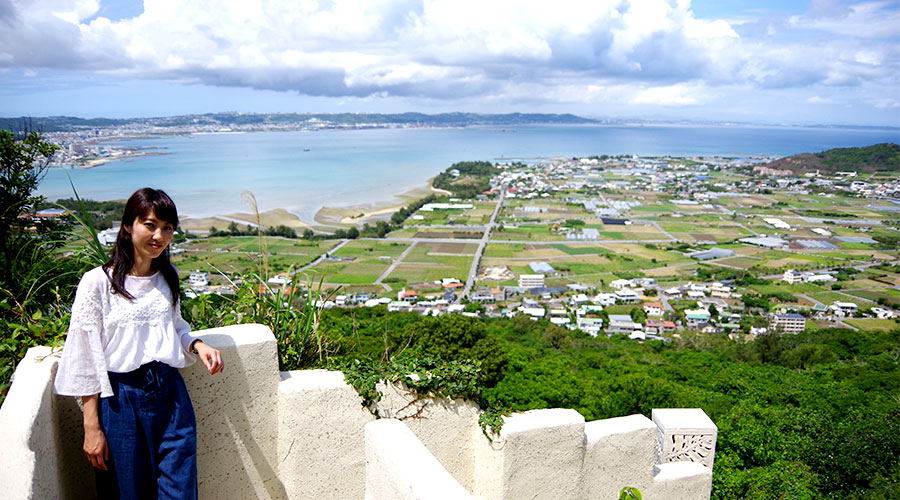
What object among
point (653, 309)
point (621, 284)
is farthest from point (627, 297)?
point (621, 284)

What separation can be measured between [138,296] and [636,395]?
21.4ft

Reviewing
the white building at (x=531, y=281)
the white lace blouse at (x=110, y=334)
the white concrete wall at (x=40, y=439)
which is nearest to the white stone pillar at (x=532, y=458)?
the white lace blouse at (x=110, y=334)

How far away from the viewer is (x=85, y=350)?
1575 millimetres

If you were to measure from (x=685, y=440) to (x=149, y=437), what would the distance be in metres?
2.98

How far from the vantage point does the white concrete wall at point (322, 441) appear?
165 cm

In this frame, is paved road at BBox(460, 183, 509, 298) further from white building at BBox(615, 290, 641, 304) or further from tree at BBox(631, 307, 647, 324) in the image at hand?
tree at BBox(631, 307, 647, 324)

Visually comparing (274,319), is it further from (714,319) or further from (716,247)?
(716,247)

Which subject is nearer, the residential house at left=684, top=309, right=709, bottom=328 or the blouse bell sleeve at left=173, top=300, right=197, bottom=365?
the blouse bell sleeve at left=173, top=300, right=197, bottom=365

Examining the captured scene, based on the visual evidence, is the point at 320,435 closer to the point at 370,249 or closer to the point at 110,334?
the point at 110,334

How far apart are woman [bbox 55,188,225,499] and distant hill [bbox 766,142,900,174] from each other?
77.9 m

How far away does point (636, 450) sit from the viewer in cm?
291

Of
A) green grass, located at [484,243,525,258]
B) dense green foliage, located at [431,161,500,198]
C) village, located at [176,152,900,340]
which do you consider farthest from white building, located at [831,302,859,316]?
dense green foliage, located at [431,161,500,198]

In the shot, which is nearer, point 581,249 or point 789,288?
point 789,288

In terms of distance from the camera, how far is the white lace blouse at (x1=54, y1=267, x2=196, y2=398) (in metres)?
1.56
